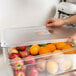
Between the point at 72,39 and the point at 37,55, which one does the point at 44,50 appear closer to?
the point at 37,55

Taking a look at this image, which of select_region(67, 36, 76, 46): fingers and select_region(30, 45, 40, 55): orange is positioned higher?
select_region(67, 36, 76, 46): fingers

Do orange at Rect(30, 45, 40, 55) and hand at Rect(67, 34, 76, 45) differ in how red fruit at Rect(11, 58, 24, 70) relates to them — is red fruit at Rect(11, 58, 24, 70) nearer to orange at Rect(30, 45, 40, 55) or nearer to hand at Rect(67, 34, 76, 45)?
orange at Rect(30, 45, 40, 55)

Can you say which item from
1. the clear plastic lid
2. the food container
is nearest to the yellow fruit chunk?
the food container

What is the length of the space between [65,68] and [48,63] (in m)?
0.09

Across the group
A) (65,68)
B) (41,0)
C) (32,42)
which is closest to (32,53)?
(32,42)

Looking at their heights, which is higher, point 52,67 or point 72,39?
point 72,39

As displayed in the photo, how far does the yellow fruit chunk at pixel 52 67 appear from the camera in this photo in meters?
0.59

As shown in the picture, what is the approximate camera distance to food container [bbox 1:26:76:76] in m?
0.57

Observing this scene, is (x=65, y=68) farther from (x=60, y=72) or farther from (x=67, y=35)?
(x=67, y=35)

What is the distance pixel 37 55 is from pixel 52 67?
85 mm

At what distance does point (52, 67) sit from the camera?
59 centimetres

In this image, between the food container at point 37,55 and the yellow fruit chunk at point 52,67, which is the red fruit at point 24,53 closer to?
the food container at point 37,55

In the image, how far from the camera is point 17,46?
612 millimetres

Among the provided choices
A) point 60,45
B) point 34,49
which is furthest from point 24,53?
point 60,45
